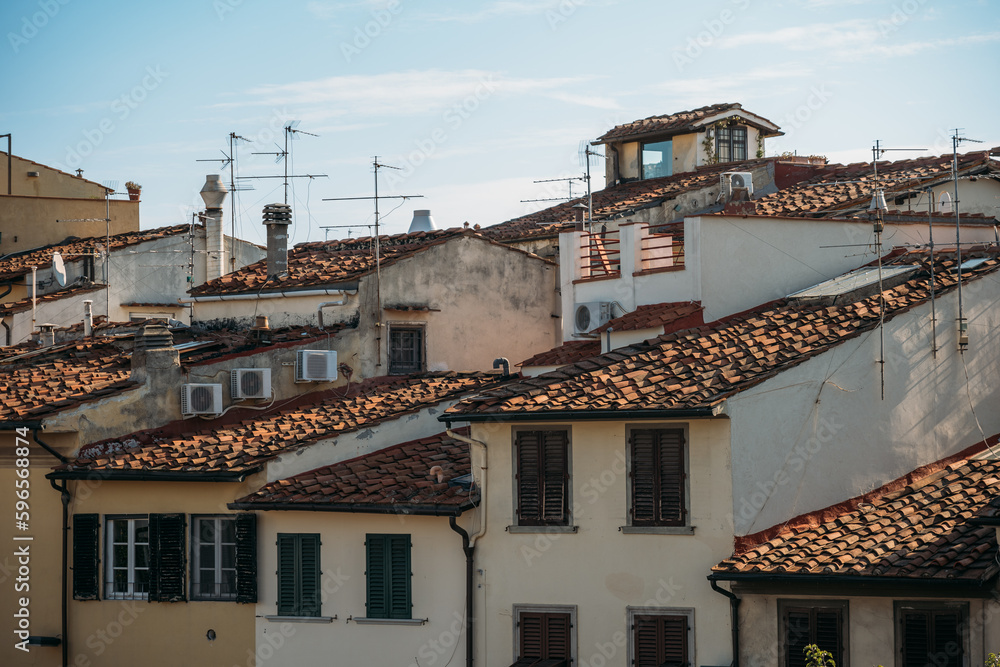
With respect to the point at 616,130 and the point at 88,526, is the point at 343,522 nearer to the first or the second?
the point at 88,526

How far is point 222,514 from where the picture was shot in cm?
2317

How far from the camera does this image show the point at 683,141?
43.0 m

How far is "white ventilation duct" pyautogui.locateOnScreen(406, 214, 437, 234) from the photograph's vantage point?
120 ft

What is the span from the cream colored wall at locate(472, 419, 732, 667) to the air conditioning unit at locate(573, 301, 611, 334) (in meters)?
5.20

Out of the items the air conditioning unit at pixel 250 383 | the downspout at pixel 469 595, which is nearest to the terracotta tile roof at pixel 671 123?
the air conditioning unit at pixel 250 383

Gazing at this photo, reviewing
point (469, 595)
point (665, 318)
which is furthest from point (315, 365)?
Result: point (469, 595)

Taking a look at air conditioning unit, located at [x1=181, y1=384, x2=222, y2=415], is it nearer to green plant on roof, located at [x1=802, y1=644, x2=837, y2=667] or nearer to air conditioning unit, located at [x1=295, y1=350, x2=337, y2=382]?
air conditioning unit, located at [x1=295, y1=350, x2=337, y2=382]

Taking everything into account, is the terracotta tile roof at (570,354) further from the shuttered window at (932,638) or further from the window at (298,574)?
the shuttered window at (932,638)

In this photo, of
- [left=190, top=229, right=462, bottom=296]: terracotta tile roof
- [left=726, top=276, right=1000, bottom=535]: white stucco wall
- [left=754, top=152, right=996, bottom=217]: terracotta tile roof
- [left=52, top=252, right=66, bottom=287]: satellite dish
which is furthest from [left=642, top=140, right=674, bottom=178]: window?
[left=726, top=276, right=1000, bottom=535]: white stucco wall

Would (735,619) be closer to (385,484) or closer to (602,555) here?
(602,555)

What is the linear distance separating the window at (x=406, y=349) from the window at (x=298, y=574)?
7430 millimetres

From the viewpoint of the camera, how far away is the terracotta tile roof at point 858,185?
31.6 m

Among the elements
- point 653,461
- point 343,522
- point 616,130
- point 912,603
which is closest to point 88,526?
point 343,522

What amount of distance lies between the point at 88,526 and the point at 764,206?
16.6m
